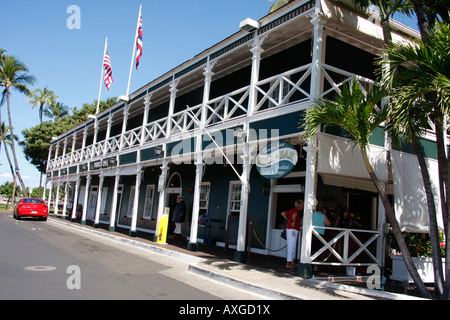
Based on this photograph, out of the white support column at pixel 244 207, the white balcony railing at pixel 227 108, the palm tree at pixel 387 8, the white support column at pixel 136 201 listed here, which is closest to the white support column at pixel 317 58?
the white balcony railing at pixel 227 108

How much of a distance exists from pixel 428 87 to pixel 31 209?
23652 mm

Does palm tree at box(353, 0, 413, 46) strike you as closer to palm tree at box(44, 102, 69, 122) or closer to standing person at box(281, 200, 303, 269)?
standing person at box(281, 200, 303, 269)

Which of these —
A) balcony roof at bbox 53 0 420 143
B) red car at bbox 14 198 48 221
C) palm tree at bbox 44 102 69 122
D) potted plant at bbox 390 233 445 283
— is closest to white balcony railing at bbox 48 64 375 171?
balcony roof at bbox 53 0 420 143

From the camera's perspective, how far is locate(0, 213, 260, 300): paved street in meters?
5.76

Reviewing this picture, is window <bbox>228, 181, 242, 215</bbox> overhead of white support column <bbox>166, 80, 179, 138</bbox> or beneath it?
beneath

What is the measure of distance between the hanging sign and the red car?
19593mm

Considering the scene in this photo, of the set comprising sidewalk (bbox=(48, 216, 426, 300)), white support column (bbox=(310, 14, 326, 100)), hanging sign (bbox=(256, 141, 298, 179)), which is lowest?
sidewalk (bbox=(48, 216, 426, 300))

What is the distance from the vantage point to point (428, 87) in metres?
6.17

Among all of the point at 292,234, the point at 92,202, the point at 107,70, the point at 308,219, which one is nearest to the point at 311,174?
the point at 308,219

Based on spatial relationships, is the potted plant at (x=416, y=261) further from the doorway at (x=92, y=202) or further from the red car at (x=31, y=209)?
the doorway at (x=92, y=202)

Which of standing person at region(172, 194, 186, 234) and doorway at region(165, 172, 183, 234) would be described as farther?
doorway at region(165, 172, 183, 234)

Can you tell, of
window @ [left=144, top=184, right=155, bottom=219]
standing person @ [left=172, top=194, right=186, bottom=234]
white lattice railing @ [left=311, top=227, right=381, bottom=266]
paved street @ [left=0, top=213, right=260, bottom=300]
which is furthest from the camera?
window @ [left=144, top=184, right=155, bottom=219]
